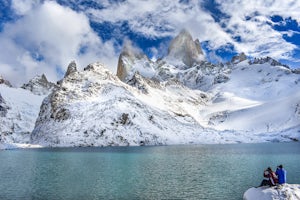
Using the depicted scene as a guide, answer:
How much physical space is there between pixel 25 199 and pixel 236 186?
31.6m

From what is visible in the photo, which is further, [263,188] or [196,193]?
[196,193]

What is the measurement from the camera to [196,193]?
49.5 metres

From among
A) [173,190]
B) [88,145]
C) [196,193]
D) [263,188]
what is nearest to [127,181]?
[173,190]

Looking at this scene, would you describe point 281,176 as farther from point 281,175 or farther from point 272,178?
point 272,178

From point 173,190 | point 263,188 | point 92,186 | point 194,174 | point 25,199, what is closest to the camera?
point 263,188

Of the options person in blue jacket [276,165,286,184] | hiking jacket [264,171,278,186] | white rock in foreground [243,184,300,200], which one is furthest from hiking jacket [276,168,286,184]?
white rock in foreground [243,184,300,200]

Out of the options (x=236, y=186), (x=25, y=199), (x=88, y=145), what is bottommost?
(x=25, y=199)

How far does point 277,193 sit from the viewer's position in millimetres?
38500

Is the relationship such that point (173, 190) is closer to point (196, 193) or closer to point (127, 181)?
point (196, 193)

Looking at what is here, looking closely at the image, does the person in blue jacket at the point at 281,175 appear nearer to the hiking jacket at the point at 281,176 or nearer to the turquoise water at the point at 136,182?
the hiking jacket at the point at 281,176

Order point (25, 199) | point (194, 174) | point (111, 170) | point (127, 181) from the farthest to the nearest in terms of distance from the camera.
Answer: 1. point (111, 170)
2. point (194, 174)
3. point (127, 181)
4. point (25, 199)

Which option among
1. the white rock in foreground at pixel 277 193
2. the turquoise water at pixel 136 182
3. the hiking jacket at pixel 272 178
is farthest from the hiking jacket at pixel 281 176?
the turquoise water at pixel 136 182

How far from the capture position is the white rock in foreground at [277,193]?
37688 mm

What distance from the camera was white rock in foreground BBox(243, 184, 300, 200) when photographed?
3769cm
